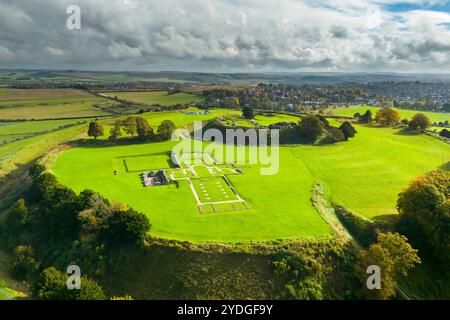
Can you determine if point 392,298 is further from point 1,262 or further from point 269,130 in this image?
point 269,130

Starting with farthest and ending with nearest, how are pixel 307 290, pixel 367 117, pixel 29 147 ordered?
1. pixel 367 117
2. pixel 29 147
3. pixel 307 290

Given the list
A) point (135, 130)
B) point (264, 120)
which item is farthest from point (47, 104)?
point (264, 120)

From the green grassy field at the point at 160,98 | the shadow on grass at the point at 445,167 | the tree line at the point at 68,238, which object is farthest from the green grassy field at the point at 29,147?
the shadow on grass at the point at 445,167

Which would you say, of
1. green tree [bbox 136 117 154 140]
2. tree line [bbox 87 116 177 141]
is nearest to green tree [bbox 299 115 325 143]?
tree line [bbox 87 116 177 141]

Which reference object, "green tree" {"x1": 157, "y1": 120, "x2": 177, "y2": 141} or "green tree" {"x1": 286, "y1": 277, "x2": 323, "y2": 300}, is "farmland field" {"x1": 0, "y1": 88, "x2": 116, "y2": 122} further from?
"green tree" {"x1": 286, "y1": 277, "x2": 323, "y2": 300}

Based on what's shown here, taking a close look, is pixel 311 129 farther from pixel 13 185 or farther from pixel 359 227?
pixel 13 185
